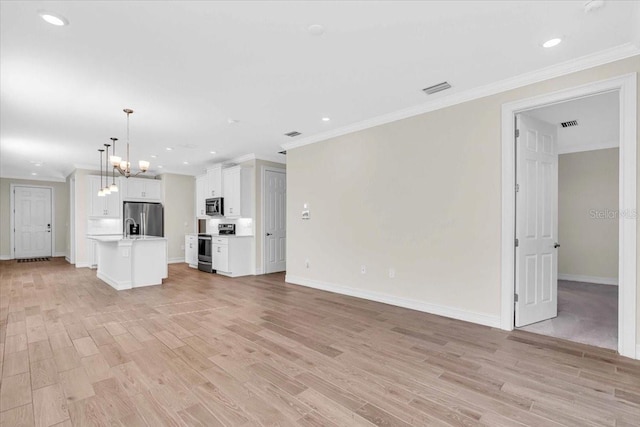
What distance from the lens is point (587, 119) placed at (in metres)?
4.70

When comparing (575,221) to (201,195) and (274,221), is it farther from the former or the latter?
(201,195)

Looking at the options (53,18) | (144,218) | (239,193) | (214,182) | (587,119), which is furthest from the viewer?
(144,218)

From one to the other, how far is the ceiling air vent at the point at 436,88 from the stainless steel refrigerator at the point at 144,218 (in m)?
8.31

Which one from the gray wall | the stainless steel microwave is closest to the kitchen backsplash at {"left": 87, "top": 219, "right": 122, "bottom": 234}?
the stainless steel microwave

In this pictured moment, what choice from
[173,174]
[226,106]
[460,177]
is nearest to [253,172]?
[226,106]

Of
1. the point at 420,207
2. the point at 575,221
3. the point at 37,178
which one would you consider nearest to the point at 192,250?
the point at 420,207

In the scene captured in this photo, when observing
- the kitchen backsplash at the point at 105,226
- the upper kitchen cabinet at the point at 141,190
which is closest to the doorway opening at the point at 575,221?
the upper kitchen cabinet at the point at 141,190

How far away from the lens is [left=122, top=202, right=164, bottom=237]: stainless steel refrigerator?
8.81 m

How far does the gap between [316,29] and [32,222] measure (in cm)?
1239

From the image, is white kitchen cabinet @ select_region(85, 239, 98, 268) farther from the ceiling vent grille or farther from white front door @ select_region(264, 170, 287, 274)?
the ceiling vent grille

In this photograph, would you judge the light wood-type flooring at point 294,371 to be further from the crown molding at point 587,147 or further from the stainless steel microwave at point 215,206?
the crown molding at point 587,147

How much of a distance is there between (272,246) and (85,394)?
528 cm

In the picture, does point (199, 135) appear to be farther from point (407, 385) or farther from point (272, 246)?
point (407, 385)

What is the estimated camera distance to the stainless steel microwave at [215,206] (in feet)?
24.8
